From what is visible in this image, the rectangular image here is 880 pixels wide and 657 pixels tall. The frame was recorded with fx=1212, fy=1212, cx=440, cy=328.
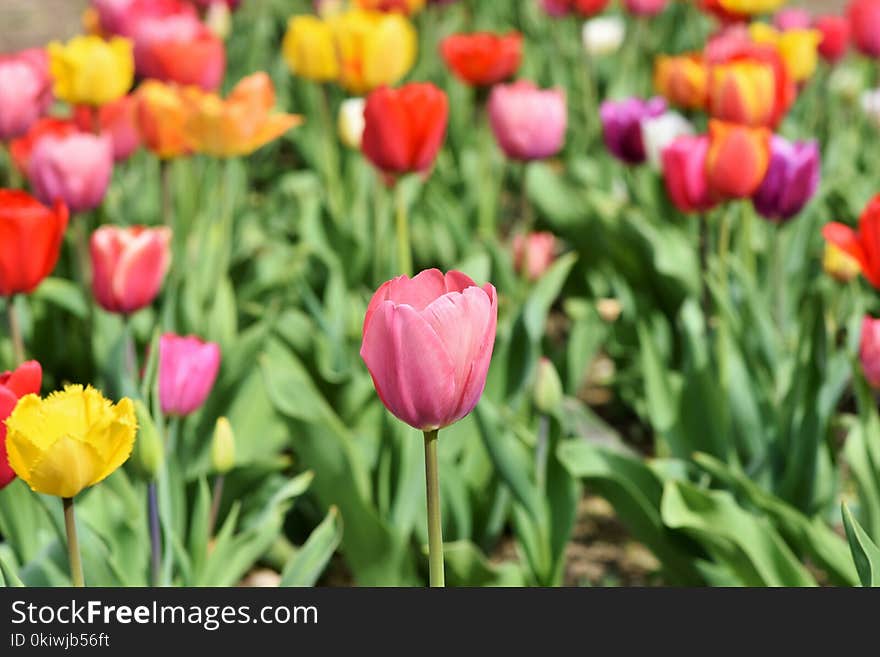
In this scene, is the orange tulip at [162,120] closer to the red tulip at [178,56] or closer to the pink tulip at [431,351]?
the red tulip at [178,56]

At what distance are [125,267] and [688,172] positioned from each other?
867 mm

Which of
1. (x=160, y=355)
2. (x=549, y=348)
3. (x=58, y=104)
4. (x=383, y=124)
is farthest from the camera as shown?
(x=58, y=104)

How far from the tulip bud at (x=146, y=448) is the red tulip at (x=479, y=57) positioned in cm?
158

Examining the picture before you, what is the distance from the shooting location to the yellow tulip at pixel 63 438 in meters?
0.96

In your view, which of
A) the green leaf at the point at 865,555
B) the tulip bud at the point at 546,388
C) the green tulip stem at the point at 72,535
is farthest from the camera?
the tulip bud at the point at 546,388

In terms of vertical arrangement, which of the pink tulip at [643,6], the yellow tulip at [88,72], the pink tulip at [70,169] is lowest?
the pink tulip at [70,169]

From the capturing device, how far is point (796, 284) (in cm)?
249

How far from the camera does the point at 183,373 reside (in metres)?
1.43

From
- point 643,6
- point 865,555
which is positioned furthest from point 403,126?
point 643,6

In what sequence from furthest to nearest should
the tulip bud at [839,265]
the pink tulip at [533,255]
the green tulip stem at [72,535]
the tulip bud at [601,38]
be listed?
the tulip bud at [601,38], the pink tulip at [533,255], the tulip bud at [839,265], the green tulip stem at [72,535]

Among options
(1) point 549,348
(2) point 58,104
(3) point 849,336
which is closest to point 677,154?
(3) point 849,336

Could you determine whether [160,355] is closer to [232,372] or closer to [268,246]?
[232,372]

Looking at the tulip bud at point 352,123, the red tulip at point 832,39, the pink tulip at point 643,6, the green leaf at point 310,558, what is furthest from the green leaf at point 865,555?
the pink tulip at point 643,6

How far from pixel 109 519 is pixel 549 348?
103 cm
